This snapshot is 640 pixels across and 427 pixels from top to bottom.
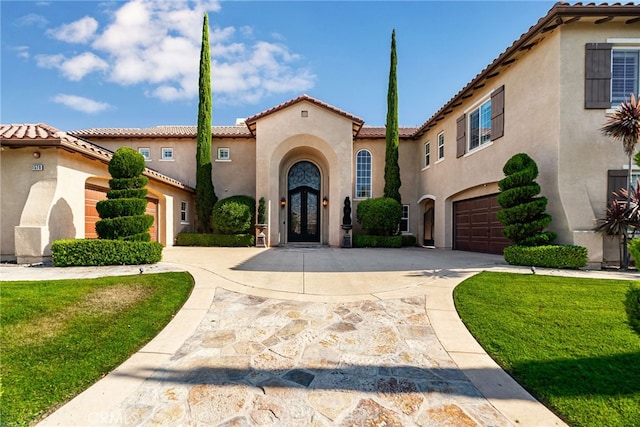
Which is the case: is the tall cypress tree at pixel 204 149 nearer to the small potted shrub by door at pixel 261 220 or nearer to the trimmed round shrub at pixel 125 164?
the small potted shrub by door at pixel 261 220

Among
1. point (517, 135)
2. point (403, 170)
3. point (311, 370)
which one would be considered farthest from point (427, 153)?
point (311, 370)

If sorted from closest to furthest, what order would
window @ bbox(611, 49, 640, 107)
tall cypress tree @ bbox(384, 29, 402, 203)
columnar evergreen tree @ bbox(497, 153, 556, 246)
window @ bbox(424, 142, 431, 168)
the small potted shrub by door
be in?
columnar evergreen tree @ bbox(497, 153, 556, 246) → window @ bbox(611, 49, 640, 107) → the small potted shrub by door → tall cypress tree @ bbox(384, 29, 402, 203) → window @ bbox(424, 142, 431, 168)

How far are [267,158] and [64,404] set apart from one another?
41.2 ft

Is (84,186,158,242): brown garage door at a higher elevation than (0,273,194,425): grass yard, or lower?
higher

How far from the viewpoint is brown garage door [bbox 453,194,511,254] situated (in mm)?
10492

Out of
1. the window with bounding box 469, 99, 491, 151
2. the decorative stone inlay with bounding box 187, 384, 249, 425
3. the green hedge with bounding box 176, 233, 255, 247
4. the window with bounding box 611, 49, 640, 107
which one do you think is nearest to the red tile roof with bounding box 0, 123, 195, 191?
the green hedge with bounding box 176, 233, 255, 247

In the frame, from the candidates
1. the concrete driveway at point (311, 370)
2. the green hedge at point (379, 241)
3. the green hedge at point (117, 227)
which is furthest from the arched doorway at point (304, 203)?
the concrete driveway at point (311, 370)

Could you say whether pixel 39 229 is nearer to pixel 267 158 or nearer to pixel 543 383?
pixel 267 158

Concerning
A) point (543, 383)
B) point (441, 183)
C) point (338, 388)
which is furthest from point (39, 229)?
point (441, 183)

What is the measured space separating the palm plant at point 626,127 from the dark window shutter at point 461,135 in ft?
16.2

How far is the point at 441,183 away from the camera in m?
13.9

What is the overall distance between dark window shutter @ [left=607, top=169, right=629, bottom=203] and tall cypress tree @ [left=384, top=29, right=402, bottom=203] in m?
8.49

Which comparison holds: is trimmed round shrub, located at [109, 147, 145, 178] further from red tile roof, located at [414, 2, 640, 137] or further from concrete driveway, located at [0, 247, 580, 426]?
red tile roof, located at [414, 2, 640, 137]

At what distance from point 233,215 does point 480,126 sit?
1191 cm
